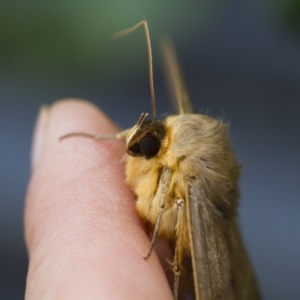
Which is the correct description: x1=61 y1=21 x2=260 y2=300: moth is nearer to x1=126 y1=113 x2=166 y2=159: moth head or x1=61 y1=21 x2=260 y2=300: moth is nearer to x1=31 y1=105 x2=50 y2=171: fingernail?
x1=126 y1=113 x2=166 y2=159: moth head

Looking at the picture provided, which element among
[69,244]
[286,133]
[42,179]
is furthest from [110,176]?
[286,133]

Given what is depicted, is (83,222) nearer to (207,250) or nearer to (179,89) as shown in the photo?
(207,250)

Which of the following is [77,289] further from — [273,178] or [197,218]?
[273,178]

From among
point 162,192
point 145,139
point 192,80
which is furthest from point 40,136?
point 192,80

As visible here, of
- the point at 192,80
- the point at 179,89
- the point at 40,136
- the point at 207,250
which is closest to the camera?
the point at 207,250

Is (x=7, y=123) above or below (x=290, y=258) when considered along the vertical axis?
above

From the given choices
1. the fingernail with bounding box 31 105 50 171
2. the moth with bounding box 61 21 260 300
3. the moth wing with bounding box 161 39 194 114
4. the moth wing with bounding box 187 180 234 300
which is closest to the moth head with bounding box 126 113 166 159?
the moth with bounding box 61 21 260 300
